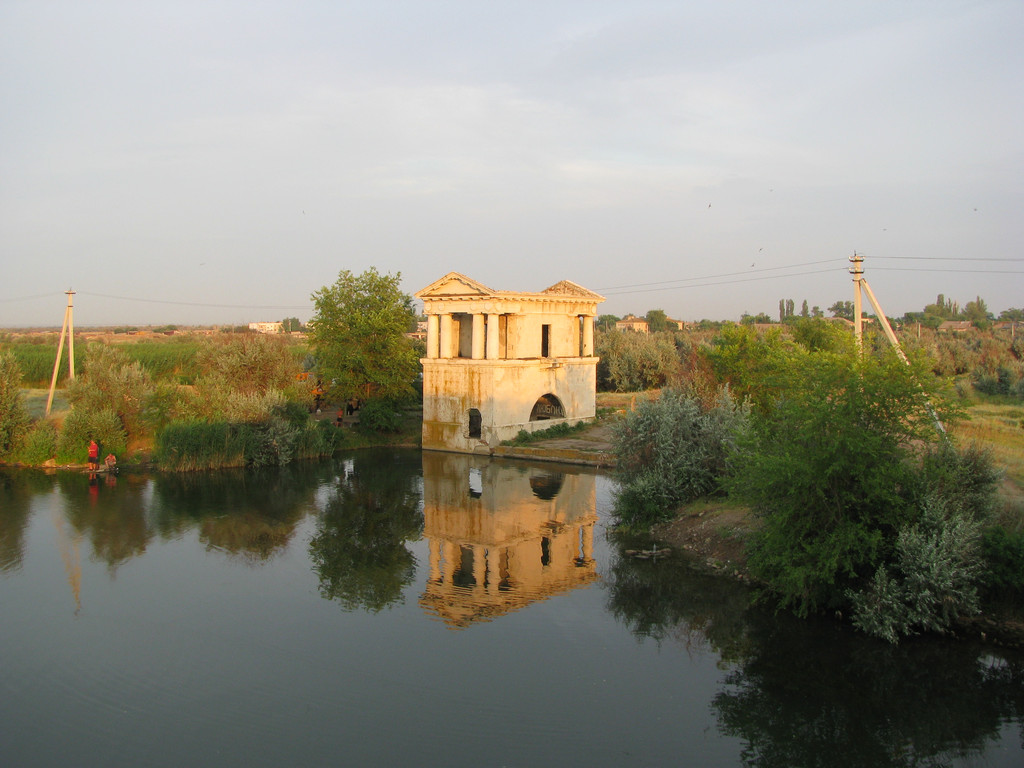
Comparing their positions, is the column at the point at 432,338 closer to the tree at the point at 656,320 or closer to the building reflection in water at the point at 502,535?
the building reflection in water at the point at 502,535

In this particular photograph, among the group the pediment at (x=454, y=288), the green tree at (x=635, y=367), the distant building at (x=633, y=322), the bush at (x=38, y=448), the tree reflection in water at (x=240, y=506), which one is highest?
the distant building at (x=633, y=322)

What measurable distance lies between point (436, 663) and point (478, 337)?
17.2m

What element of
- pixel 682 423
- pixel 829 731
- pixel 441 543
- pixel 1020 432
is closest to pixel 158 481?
pixel 441 543

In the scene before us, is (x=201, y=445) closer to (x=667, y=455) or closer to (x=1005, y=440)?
(x=667, y=455)

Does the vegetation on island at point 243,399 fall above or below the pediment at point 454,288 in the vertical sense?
below

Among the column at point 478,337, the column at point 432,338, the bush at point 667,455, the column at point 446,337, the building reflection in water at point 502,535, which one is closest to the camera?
the building reflection in water at point 502,535

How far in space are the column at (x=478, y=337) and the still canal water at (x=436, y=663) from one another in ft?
33.4

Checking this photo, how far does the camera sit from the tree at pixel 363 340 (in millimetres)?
29812

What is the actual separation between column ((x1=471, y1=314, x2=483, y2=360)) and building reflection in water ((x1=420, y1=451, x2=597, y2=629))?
12.6 ft

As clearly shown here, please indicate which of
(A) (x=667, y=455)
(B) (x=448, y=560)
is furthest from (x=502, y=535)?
(A) (x=667, y=455)

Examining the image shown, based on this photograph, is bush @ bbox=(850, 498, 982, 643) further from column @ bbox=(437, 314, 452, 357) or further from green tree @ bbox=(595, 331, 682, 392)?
green tree @ bbox=(595, 331, 682, 392)

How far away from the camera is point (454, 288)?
87.9 ft

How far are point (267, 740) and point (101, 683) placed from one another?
288cm

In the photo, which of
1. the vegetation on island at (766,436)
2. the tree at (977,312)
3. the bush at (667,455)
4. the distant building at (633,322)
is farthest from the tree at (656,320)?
the bush at (667,455)
